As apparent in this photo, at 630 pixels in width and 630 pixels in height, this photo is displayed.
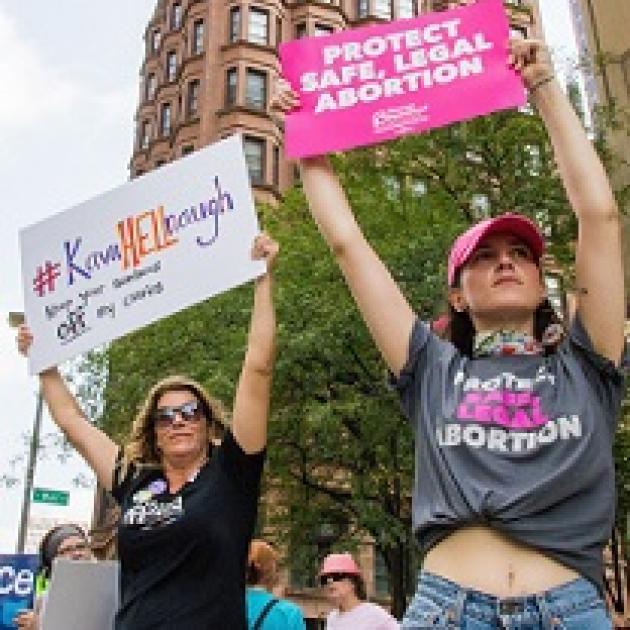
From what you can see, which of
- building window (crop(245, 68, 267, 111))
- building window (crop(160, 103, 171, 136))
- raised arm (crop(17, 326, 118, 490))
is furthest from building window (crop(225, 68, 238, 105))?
raised arm (crop(17, 326, 118, 490))

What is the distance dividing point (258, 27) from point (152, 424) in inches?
1576

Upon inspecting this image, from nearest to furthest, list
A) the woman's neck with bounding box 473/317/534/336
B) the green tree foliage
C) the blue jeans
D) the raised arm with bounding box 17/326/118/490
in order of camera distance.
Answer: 1. the blue jeans
2. the woman's neck with bounding box 473/317/534/336
3. the raised arm with bounding box 17/326/118/490
4. the green tree foliage

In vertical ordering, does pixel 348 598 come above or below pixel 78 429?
below

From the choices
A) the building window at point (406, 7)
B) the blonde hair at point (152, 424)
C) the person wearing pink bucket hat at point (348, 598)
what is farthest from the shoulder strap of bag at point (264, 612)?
the building window at point (406, 7)

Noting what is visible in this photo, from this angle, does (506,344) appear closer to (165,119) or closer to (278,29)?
(278,29)

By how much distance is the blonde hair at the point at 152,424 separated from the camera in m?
3.67

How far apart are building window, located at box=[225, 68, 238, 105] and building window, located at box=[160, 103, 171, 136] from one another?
427 centimetres

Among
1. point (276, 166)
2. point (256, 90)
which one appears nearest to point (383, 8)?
point (256, 90)

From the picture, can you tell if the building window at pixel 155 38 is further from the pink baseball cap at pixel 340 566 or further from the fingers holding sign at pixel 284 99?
the fingers holding sign at pixel 284 99

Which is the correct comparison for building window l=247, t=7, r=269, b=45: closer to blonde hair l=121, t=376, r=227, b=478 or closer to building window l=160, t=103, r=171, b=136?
building window l=160, t=103, r=171, b=136

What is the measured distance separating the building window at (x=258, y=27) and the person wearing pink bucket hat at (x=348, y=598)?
36.1 metres

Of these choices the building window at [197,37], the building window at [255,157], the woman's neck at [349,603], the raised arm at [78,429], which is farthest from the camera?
the building window at [197,37]

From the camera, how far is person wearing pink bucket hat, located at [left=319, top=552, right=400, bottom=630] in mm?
7266

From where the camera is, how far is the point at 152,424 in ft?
12.2
